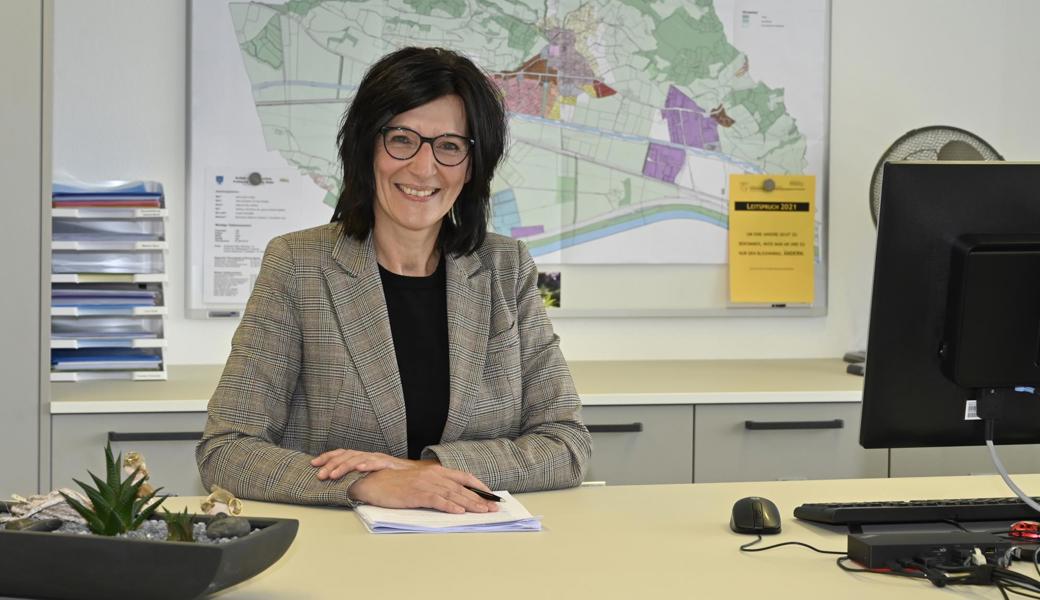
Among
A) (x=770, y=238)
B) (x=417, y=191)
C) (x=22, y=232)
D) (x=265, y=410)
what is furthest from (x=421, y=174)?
(x=770, y=238)

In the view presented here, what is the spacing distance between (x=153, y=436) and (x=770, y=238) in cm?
184

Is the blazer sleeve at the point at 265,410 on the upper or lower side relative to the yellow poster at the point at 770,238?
lower

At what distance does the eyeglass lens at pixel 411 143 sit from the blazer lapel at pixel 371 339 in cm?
20

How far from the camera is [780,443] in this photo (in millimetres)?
2830

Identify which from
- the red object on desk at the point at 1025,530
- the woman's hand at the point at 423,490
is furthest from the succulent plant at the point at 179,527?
the red object on desk at the point at 1025,530

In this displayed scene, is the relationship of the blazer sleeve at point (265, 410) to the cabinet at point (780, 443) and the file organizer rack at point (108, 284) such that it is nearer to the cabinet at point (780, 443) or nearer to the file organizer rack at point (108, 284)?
the file organizer rack at point (108, 284)

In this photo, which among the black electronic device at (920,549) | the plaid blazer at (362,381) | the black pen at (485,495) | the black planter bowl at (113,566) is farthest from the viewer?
the plaid blazer at (362,381)

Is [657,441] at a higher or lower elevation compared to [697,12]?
lower

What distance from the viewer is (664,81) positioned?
11.0 ft

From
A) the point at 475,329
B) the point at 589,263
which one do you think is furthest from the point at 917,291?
the point at 589,263

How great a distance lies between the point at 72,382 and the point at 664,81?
1.81 m

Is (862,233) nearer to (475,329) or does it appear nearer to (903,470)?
(903,470)

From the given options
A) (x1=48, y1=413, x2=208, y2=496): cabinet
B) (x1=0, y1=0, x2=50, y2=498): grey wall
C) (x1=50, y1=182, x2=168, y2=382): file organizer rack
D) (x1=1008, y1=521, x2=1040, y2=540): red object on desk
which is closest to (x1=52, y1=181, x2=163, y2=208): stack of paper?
(x1=50, y1=182, x2=168, y2=382): file organizer rack

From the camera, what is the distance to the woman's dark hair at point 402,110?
1.92m
